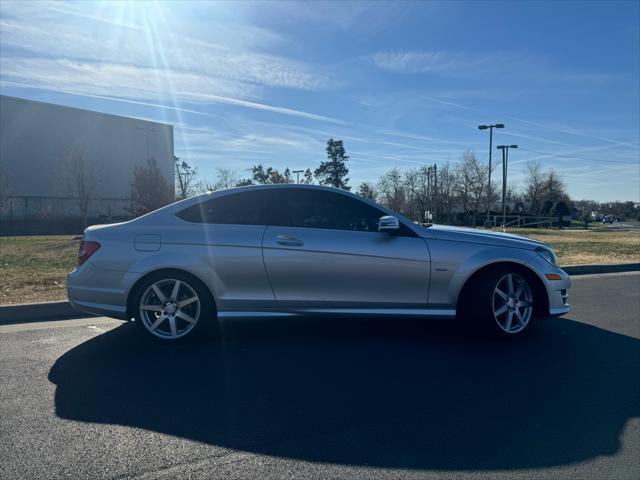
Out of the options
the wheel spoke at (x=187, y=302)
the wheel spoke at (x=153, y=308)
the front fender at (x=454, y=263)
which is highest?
the front fender at (x=454, y=263)

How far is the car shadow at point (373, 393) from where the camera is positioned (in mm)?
2967

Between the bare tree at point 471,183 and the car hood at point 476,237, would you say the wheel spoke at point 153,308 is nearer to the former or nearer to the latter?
the car hood at point 476,237

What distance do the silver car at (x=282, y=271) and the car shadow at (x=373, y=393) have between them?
0.40 m

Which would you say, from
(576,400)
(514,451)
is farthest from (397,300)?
(514,451)

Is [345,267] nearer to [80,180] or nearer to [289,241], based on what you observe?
[289,241]

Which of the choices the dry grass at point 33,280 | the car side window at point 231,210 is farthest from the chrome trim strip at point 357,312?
the dry grass at point 33,280

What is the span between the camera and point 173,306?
482cm

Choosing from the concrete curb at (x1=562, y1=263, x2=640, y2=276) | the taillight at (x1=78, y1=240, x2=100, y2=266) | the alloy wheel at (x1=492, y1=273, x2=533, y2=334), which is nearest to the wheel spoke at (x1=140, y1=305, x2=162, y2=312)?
the taillight at (x1=78, y1=240, x2=100, y2=266)

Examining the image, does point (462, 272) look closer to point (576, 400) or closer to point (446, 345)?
point (446, 345)

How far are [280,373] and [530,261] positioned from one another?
9.06ft

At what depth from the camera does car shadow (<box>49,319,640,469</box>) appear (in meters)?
2.97

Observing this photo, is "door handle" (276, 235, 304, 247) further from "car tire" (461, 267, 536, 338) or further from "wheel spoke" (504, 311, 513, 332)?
"wheel spoke" (504, 311, 513, 332)

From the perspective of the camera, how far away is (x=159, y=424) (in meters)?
3.24

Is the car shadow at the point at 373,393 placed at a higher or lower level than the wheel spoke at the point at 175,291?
lower
